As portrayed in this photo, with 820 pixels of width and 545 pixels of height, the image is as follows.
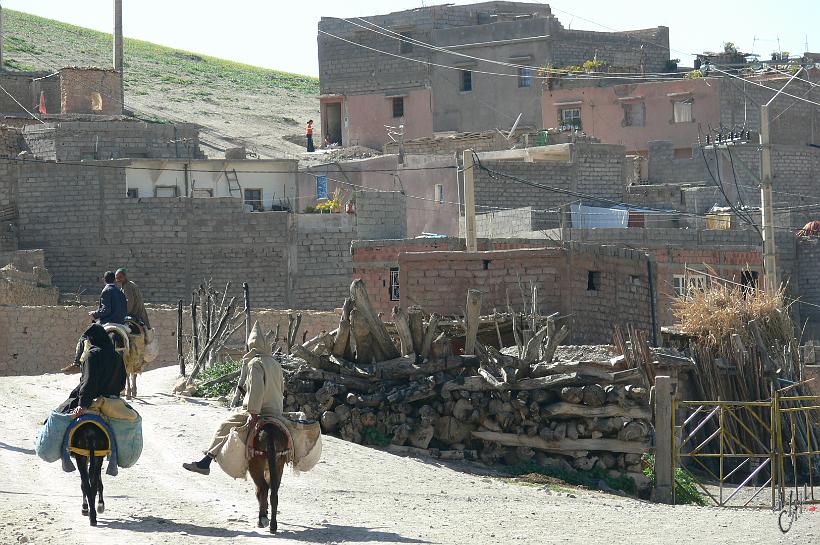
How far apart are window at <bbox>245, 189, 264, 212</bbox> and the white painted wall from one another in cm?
12

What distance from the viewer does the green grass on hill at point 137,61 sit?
293 feet

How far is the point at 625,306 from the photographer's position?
2658 centimetres

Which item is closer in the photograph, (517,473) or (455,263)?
(517,473)

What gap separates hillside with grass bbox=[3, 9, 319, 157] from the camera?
7600 cm

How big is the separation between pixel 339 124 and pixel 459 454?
1738 inches

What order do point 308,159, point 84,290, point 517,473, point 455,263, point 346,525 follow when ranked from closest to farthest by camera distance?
point 346,525 → point 517,473 → point 455,263 → point 84,290 → point 308,159

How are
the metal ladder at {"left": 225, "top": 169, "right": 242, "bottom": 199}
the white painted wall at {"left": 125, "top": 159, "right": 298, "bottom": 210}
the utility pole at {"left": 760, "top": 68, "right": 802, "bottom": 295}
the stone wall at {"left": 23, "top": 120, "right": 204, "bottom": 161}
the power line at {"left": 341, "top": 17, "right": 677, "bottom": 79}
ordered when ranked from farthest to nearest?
the power line at {"left": 341, "top": 17, "right": 677, "bottom": 79} → the metal ladder at {"left": 225, "top": 169, "right": 242, "bottom": 199} → the stone wall at {"left": 23, "top": 120, "right": 204, "bottom": 161} → the white painted wall at {"left": 125, "top": 159, "right": 298, "bottom": 210} → the utility pole at {"left": 760, "top": 68, "right": 802, "bottom": 295}

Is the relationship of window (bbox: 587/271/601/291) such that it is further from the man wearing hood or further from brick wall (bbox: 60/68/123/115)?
brick wall (bbox: 60/68/123/115)

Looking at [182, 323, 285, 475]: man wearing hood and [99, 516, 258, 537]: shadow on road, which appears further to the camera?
[182, 323, 285, 475]: man wearing hood

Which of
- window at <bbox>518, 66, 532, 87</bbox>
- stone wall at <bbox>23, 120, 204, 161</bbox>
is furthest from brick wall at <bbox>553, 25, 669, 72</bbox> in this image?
stone wall at <bbox>23, 120, 204, 161</bbox>

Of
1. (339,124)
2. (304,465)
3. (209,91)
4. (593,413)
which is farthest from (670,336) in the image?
(209,91)

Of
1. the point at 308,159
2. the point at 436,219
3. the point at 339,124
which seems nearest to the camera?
the point at 436,219

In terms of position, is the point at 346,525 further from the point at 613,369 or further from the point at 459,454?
the point at 613,369

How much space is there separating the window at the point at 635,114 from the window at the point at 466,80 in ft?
22.0
